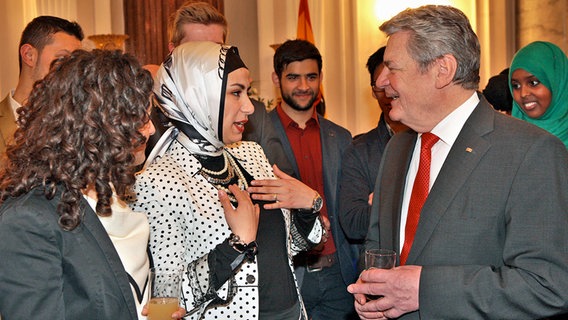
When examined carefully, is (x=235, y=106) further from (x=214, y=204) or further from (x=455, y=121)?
(x=455, y=121)

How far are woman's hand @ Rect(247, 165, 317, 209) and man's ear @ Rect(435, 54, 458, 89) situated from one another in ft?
2.27

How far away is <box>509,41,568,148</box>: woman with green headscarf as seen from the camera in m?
3.72

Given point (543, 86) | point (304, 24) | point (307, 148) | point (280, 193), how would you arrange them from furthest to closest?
point (304, 24) → point (307, 148) → point (543, 86) → point (280, 193)

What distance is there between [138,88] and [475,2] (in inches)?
302

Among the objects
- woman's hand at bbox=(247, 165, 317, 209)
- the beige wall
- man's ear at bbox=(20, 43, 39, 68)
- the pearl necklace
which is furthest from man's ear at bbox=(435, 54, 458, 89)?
the beige wall

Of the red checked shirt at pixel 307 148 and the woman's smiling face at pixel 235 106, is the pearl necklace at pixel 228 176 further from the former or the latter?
the red checked shirt at pixel 307 148

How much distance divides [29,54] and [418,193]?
91.8 inches

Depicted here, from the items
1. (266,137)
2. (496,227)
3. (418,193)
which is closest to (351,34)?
(266,137)

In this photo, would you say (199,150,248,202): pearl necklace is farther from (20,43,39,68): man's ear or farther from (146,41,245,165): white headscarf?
Result: (20,43,39,68): man's ear

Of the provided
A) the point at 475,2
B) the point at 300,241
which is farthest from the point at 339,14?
the point at 300,241

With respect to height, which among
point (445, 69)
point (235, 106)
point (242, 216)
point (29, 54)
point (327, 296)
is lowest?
point (327, 296)

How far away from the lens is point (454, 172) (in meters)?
2.16

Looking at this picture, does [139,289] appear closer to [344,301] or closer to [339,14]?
[344,301]

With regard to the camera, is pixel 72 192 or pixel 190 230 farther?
pixel 190 230
